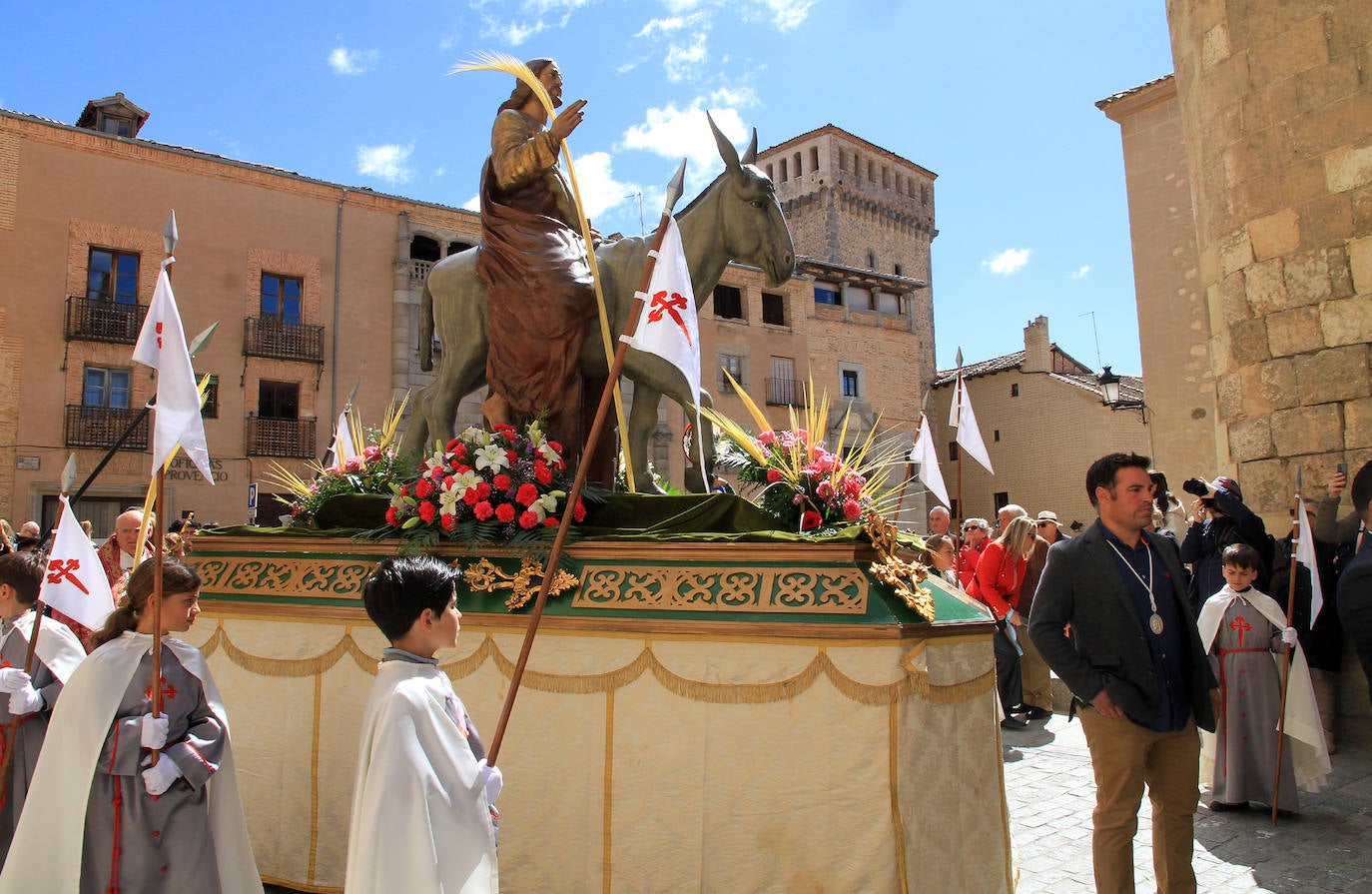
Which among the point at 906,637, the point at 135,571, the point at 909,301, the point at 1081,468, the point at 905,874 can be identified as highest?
the point at 909,301

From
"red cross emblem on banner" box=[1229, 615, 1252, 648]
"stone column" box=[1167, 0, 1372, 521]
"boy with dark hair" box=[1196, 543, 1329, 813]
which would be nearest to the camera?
"boy with dark hair" box=[1196, 543, 1329, 813]

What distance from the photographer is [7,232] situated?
20016mm

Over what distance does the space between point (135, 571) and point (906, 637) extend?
2820 mm

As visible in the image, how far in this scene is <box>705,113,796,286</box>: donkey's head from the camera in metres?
5.09

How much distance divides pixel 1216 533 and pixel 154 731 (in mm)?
6436

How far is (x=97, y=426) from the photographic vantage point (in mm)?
20469

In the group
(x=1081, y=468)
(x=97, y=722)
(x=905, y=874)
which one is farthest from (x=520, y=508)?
(x=1081, y=468)

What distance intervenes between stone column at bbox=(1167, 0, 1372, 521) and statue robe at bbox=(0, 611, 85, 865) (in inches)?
307

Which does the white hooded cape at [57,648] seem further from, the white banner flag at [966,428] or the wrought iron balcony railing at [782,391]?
the wrought iron balcony railing at [782,391]

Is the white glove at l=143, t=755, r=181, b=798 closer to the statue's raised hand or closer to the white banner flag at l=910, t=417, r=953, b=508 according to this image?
the statue's raised hand

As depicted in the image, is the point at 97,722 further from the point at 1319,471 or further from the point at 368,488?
the point at 1319,471

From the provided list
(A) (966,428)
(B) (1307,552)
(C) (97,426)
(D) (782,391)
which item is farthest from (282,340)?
(B) (1307,552)

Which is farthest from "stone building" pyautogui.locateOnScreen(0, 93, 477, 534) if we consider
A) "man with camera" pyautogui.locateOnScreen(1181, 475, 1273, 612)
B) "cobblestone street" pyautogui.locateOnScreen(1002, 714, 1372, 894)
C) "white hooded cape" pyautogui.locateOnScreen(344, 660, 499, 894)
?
"white hooded cape" pyautogui.locateOnScreen(344, 660, 499, 894)

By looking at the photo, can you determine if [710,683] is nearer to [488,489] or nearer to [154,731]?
[488,489]
